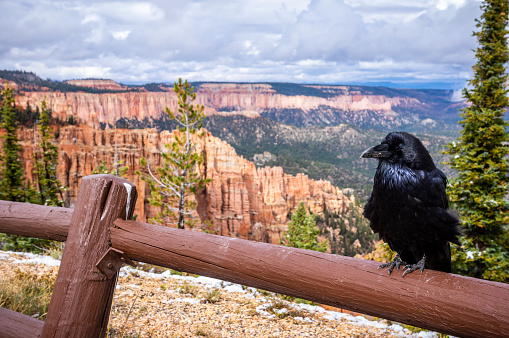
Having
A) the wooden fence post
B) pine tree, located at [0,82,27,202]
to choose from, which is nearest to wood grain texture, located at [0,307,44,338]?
the wooden fence post

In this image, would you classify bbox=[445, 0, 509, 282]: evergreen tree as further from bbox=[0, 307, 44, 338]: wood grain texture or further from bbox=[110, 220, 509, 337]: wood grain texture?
bbox=[0, 307, 44, 338]: wood grain texture

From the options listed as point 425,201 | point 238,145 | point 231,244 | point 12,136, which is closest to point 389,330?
point 425,201

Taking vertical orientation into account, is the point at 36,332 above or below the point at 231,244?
below

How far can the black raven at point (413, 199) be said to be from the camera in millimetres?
2057

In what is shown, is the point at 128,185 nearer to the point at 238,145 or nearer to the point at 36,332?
the point at 36,332

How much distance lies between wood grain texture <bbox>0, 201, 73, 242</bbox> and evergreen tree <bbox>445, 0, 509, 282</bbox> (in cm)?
874

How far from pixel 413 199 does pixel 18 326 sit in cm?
243

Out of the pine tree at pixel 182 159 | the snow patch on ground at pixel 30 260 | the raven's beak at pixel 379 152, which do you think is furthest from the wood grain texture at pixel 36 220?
the pine tree at pixel 182 159

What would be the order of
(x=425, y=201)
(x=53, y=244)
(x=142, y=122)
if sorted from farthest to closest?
(x=142, y=122), (x=53, y=244), (x=425, y=201)

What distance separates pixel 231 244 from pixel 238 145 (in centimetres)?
13628

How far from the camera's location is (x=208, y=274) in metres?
1.75

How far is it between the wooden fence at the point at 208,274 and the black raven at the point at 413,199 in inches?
24.0

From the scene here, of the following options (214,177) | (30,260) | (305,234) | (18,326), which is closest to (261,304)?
(18,326)

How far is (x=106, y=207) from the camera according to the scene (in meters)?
1.90
